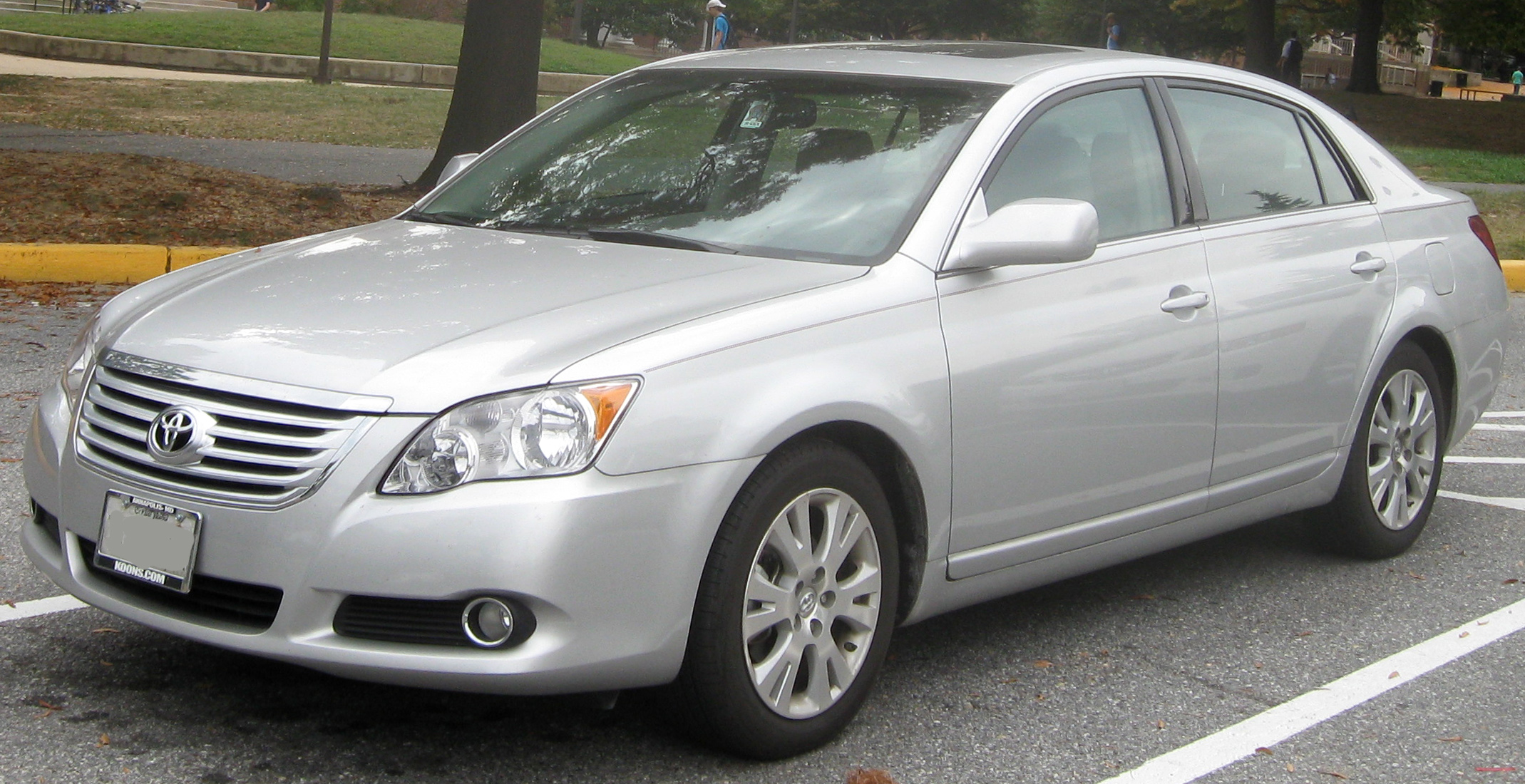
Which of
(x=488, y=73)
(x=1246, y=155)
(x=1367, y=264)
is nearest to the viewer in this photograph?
(x=1246, y=155)

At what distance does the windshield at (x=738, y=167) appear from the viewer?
4.14 metres

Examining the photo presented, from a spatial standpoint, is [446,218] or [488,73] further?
[488,73]

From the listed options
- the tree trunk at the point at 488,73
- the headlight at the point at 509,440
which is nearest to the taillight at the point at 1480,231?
the headlight at the point at 509,440

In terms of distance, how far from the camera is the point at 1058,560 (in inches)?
169

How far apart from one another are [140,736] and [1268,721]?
8.42 ft

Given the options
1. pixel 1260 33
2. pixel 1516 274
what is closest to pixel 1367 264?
pixel 1516 274

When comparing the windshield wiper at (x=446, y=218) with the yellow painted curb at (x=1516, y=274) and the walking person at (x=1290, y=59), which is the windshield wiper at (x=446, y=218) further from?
the walking person at (x=1290, y=59)

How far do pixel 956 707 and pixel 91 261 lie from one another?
6.96 metres

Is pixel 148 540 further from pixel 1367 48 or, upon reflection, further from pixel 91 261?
pixel 1367 48

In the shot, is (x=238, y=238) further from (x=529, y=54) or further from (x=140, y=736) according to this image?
(x=140, y=736)

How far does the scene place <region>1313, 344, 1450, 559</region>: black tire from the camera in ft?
17.3

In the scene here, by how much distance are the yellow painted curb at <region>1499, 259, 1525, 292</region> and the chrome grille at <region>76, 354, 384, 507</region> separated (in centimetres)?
1078

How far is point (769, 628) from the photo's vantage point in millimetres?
3568

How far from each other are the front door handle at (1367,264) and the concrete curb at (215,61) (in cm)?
2457
